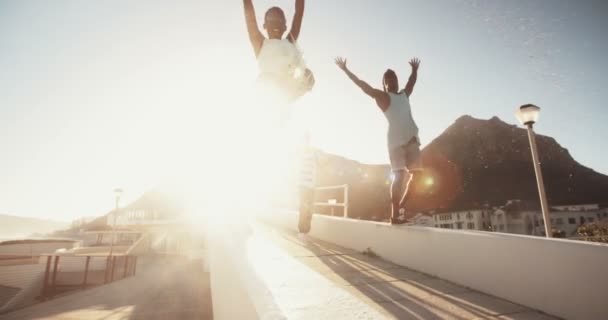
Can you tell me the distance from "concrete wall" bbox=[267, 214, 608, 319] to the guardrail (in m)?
26.7

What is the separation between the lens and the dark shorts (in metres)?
3.40

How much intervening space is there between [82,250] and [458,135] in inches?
3513

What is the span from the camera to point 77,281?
24.9m

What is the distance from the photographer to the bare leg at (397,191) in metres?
3.40

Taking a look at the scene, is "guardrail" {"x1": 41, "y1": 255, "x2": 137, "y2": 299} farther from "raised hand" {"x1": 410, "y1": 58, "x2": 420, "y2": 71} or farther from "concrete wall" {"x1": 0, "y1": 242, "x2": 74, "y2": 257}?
"raised hand" {"x1": 410, "y1": 58, "x2": 420, "y2": 71}

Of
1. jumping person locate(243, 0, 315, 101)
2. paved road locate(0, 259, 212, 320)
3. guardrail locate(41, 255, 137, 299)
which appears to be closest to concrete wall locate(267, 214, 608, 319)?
jumping person locate(243, 0, 315, 101)

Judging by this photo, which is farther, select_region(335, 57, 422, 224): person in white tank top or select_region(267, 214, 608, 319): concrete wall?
select_region(335, 57, 422, 224): person in white tank top

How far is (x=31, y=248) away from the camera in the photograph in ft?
113

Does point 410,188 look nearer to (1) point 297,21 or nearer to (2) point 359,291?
(2) point 359,291

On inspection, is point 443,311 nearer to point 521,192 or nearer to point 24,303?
point 24,303

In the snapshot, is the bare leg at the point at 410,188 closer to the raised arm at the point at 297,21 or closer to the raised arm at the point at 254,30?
the raised arm at the point at 297,21

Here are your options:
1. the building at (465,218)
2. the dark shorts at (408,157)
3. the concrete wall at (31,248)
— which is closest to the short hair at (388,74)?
the dark shorts at (408,157)

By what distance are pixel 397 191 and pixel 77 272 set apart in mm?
32616

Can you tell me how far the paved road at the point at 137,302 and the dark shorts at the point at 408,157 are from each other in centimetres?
1360
